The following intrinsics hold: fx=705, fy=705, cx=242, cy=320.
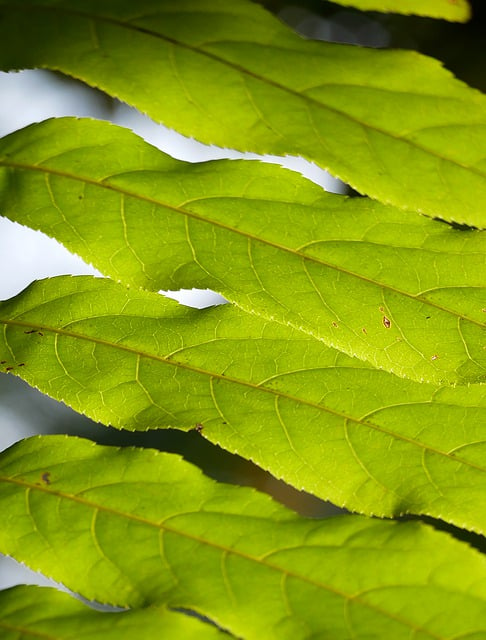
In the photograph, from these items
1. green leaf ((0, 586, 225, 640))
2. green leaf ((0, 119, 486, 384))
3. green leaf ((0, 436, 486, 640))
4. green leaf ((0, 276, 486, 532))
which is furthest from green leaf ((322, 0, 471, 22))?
green leaf ((0, 586, 225, 640))

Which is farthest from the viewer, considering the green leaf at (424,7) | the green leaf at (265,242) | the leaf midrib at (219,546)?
the green leaf at (424,7)

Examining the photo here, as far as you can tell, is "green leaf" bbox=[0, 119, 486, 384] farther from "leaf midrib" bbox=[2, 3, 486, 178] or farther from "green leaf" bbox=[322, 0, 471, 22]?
"green leaf" bbox=[322, 0, 471, 22]

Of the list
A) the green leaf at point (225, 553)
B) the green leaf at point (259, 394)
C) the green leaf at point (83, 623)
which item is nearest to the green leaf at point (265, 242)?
the green leaf at point (259, 394)

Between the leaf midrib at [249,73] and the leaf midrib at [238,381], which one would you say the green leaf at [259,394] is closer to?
the leaf midrib at [238,381]

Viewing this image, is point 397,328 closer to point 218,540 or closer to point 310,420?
point 310,420

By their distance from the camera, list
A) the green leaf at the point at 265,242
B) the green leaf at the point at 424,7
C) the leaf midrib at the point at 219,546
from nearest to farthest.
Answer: the leaf midrib at the point at 219,546
the green leaf at the point at 265,242
the green leaf at the point at 424,7

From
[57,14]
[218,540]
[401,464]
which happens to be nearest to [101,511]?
[218,540]
